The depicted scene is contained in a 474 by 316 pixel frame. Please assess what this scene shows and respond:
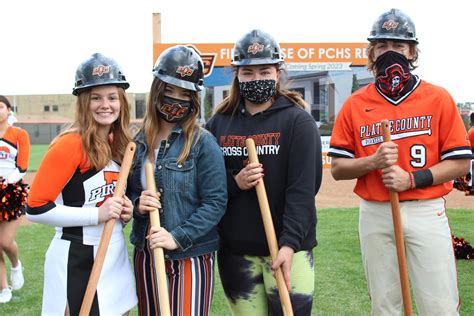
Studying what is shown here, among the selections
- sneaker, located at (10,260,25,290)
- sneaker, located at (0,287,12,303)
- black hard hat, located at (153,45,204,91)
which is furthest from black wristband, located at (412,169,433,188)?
sneaker, located at (10,260,25,290)

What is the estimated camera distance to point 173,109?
10.4 ft

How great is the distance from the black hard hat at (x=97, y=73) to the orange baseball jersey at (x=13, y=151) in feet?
12.2

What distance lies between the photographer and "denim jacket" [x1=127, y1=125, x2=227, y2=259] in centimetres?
302

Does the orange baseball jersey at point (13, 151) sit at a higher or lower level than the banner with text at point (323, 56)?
lower

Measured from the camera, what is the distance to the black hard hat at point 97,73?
3.15 m

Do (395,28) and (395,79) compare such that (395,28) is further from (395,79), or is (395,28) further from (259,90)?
(259,90)

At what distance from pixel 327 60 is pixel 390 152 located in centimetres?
1625

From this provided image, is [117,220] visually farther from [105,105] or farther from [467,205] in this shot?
[467,205]

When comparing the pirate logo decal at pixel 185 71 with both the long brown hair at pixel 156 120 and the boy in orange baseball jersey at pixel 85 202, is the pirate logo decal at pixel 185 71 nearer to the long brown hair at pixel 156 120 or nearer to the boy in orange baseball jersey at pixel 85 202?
the long brown hair at pixel 156 120

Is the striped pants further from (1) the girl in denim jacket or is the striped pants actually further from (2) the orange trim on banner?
(2) the orange trim on banner

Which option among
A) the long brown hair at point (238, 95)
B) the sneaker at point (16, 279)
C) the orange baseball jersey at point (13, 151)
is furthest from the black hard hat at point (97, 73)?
the sneaker at point (16, 279)

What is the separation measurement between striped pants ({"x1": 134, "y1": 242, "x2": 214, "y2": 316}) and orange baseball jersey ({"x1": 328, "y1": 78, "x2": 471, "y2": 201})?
118cm

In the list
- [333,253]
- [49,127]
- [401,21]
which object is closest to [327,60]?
[333,253]

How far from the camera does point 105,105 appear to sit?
3.19m
